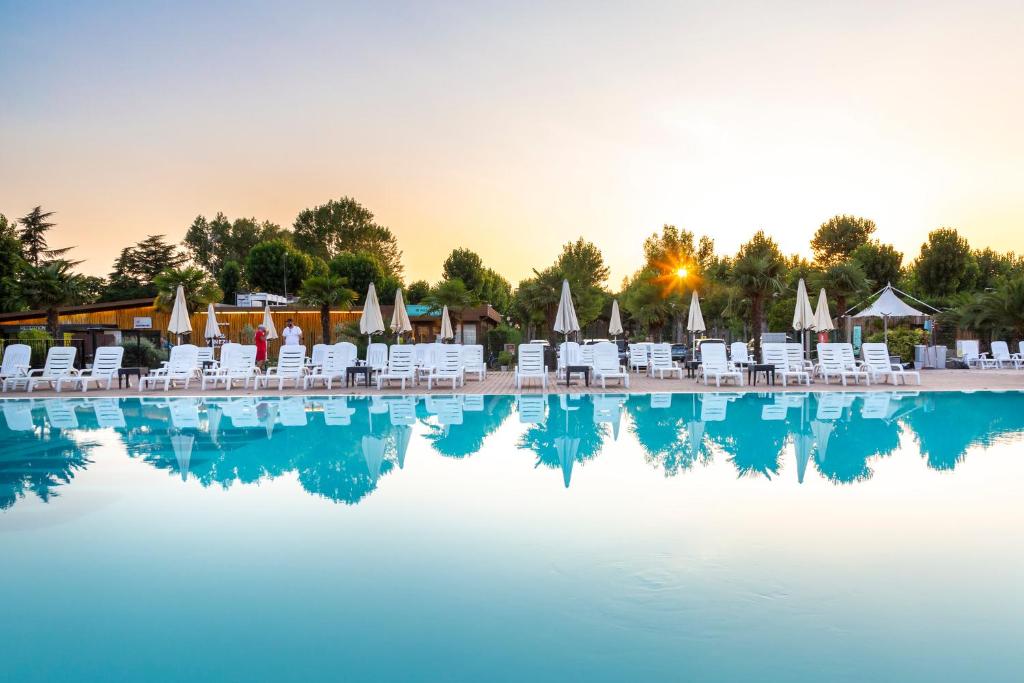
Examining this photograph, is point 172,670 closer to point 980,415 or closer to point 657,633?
point 657,633

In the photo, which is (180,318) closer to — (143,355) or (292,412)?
(143,355)

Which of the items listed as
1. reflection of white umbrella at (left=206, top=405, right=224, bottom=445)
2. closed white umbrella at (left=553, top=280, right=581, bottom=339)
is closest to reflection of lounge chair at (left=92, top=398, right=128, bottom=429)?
reflection of white umbrella at (left=206, top=405, right=224, bottom=445)

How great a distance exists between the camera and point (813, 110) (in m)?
17.2

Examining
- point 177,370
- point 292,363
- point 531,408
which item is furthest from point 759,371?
point 177,370

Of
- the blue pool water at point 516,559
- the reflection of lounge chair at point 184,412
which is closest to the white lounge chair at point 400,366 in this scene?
the reflection of lounge chair at point 184,412

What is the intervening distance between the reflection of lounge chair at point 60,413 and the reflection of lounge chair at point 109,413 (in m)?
0.34

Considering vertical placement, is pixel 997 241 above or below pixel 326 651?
above

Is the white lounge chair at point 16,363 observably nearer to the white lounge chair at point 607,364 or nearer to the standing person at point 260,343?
the standing person at point 260,343

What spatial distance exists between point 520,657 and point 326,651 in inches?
32.9

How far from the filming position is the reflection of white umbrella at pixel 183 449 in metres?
7.07

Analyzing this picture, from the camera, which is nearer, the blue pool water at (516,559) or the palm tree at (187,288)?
the blue pool water at (516,559)

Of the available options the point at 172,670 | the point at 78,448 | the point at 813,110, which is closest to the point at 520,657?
the point at 172,670

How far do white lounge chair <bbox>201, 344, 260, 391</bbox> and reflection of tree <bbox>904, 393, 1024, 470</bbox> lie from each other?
1261cm

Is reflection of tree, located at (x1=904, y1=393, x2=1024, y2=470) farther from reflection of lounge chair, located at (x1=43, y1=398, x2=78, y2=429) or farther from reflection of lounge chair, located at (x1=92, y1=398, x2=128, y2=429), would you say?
reflection of lounge chair, located at (x1=43, y1=398, x2=78, y2=429)
